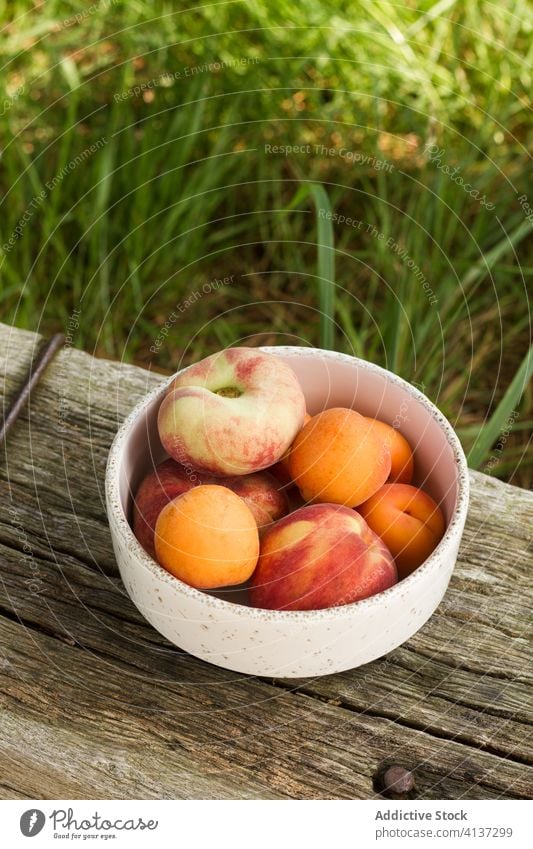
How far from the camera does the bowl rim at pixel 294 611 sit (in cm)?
59

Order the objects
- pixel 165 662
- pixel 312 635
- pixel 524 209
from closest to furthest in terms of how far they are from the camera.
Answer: pixel 312 635 → pixel 165 662 → pixel 524 209

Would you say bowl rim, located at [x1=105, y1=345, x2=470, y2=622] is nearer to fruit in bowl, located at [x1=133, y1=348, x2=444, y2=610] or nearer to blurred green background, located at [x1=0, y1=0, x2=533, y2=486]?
fruit in bowl, located at [x1=133, y1=348, x2=444, y2=610]

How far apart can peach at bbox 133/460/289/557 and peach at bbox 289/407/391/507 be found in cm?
2

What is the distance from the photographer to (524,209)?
1431 millimetres

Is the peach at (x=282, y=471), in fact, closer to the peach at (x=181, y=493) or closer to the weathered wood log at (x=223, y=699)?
the peach at (x=181, y=493)

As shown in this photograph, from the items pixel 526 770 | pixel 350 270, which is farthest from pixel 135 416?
pixel 350 270

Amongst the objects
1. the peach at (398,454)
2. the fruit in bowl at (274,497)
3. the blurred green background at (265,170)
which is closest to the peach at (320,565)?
the fruit in bowl at (274,497)

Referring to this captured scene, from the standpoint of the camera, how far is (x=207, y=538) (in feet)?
2.00

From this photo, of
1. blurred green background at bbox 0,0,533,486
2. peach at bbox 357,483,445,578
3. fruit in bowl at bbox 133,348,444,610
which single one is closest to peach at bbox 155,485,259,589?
fruit in bowl at bbox 133,348,444,610

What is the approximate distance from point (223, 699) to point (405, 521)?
0.63 ft

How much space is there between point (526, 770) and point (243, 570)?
0.25 meters

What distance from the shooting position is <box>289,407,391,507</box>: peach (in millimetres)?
673

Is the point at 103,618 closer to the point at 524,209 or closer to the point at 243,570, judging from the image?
the point at 243,570

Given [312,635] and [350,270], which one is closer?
[312,635]
